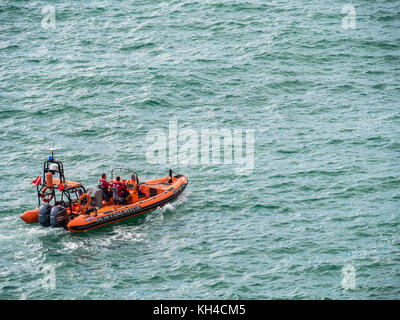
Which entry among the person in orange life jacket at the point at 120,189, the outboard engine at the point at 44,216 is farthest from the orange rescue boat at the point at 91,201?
the person in orange life jacket at the point at 120,189

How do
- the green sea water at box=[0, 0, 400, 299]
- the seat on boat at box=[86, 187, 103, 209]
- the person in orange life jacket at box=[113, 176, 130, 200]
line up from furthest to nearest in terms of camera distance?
the person in orange life jacket at box=[113, 176, 130, 200] → the seat on boat at box=[86, 187, 103, 209] → the green sea water at box=[0, 0, 400, 299]

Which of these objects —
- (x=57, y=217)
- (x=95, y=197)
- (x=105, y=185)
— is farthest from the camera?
(x=105, y=185)

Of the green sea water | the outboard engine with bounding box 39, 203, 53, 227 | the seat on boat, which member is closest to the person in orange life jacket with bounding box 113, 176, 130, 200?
the seat on boat

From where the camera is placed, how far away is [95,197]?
28156 millimetres

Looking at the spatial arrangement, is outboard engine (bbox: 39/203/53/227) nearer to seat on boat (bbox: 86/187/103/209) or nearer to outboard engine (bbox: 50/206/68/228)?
outboard engine (bbox: 50/206/68/228)

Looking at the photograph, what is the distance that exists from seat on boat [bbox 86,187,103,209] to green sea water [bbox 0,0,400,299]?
1495 millimetres

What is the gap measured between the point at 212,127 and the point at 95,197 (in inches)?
409

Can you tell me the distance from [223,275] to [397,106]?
19.0 metres

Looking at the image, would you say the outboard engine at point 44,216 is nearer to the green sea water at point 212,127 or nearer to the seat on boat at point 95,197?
the green sea water at point 212,127

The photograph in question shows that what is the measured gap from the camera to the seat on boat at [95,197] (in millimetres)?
28141

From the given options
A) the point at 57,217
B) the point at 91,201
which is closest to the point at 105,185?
the point at 91,201

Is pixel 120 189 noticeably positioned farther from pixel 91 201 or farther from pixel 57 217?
pixel 57 217

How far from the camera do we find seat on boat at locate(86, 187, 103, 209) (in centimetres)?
2814

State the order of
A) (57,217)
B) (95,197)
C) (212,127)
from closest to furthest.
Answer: (57,217)
(95,197)
(212,127)
